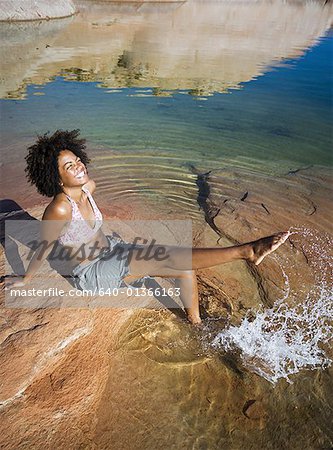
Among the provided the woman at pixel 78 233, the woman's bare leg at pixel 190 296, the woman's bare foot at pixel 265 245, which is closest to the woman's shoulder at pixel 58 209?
the woman at pixel 78 233

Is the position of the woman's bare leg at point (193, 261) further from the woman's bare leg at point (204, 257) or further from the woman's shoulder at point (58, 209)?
the woman's shoulder at point (58, 209)

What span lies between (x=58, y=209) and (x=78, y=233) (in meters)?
0.28

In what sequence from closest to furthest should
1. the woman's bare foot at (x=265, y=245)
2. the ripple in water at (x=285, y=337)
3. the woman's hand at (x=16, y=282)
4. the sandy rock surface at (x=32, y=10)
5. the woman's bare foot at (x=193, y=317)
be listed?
1. the woman's bare foot at (x=265, y=245)
2. the woman's hand at (x=16, y=282)
3. the ripple in water at (x=285, y=337)
4. the woman's bare foot at (x=193, y=317)
5. the sandy rock surface at (x=32, y=10)

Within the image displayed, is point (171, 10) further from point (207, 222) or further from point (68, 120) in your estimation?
point (207, 222)

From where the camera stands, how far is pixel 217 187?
5.60 metres

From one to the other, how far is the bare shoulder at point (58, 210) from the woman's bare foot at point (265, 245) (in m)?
1.35

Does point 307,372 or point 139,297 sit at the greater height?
point 139,297

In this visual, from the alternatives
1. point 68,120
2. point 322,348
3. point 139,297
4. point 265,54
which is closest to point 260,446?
Result: point 322,348

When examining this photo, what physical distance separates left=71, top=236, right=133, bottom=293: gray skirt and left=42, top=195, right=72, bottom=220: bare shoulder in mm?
435

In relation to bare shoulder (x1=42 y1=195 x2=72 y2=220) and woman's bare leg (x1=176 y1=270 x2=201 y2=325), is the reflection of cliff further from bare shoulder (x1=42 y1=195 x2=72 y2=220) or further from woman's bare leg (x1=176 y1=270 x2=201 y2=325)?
woman's bare leg (x1=176 y1=270 x2=201 y2=325)

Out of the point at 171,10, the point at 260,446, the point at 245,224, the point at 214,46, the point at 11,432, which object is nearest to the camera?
the point at 11,432

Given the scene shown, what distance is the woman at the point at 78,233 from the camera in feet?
8.99

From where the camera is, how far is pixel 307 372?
10.1 feet

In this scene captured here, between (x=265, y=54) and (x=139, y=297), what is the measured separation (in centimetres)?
1641
